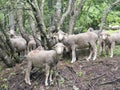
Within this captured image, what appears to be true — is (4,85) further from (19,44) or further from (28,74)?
(19,44)

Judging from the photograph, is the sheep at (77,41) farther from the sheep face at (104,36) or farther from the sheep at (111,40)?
the sheep at (111,40)

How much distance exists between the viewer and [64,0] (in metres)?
15.2

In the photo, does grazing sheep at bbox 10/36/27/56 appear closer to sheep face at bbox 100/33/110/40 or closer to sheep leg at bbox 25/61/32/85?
sheep leg at bbox 25/61/32/85

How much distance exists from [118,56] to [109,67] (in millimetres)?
1160


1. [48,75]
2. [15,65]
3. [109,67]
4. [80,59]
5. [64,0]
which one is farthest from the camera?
[64,0]

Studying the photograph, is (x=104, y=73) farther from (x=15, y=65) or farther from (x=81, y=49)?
(x=15, y=65)

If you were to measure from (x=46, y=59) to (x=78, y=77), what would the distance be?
49.4 inches

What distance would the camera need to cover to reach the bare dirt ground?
889cm

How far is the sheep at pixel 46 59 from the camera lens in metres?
8.68

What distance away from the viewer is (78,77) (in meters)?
9.28

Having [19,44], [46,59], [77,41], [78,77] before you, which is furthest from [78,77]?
[19,44]

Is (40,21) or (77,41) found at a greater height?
(40,21)

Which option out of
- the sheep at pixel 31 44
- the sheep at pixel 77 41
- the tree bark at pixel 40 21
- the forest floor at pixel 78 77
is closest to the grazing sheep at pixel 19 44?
the sheep at pixel 31 44

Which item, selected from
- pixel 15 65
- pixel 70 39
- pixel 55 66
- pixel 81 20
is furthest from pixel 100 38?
pixel 81 20
